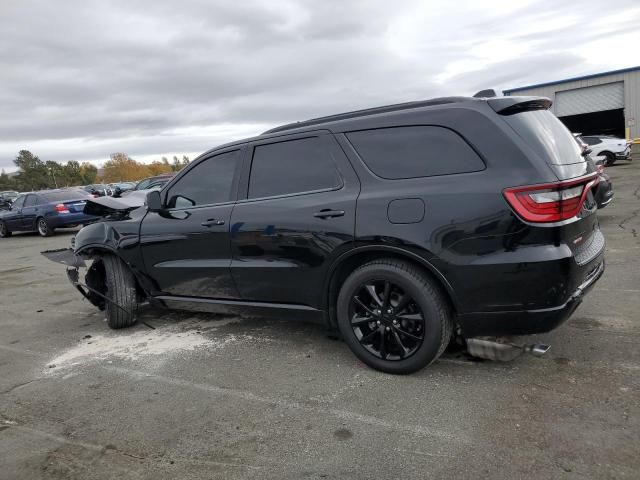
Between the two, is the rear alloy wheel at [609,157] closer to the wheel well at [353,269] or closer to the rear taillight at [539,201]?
the rear taillight at [539,201]

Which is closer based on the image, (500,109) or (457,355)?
(500,109)

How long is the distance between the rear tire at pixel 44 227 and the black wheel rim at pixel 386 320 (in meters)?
14.3

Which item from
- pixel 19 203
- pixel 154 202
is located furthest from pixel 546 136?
pixel 19 203

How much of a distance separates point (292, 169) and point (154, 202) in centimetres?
149

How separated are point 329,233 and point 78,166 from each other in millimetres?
112086

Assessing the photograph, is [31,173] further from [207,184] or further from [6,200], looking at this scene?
[207,184]

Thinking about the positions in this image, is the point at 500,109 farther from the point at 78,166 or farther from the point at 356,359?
the point at 78,166

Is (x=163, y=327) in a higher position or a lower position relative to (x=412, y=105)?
lower

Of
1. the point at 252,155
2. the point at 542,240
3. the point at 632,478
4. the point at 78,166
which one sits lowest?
the point at 632,478

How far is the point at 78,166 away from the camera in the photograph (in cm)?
10188

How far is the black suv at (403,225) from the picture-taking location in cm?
279

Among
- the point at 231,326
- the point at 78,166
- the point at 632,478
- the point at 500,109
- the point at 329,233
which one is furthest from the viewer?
the point at 78,166

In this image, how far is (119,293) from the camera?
4812 millimetres

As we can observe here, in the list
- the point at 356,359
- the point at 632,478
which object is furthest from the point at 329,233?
the point at 632,478
